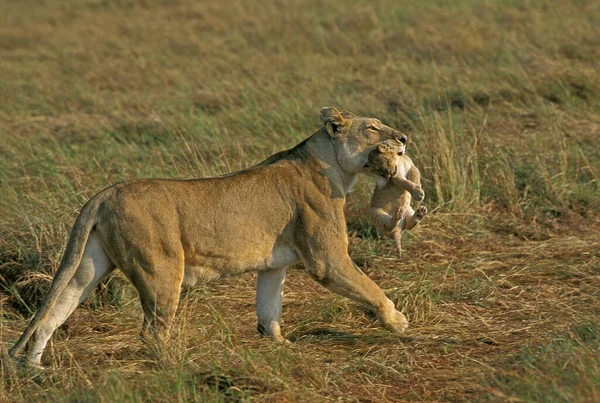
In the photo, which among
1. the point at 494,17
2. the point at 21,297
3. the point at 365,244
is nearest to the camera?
the point at 21,297

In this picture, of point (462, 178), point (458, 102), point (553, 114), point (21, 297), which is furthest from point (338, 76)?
point (21, 297)

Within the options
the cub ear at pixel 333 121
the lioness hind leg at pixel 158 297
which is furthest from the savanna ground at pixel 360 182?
the cub ear at pixel 333 121

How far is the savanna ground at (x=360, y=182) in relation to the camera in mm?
5180

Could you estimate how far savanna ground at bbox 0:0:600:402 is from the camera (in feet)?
17.0

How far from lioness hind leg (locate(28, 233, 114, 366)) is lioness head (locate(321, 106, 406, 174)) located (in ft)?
4.78

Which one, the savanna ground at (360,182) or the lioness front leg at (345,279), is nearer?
the savanna ground at (360,182)

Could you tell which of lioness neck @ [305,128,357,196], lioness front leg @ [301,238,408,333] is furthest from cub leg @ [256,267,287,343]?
lioness neck @ [305,128,357,196]

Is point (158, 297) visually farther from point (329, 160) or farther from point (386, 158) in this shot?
point (386, 158)

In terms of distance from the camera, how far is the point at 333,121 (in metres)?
5.92

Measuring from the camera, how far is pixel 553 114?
381 inches

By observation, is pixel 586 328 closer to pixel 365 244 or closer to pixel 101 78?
pixel 365 244

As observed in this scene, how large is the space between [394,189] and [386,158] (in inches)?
11.3

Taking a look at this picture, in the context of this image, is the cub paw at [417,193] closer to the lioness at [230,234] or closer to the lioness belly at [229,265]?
the lioness at [230,234]

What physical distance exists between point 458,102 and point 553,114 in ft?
3.30
